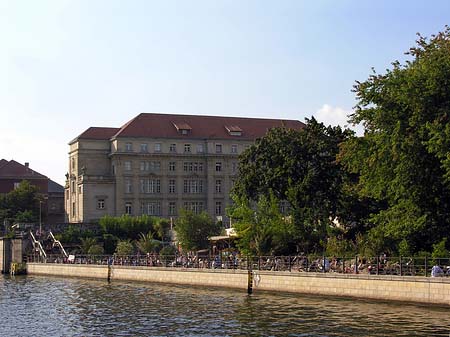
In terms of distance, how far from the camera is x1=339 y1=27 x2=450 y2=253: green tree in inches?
1987

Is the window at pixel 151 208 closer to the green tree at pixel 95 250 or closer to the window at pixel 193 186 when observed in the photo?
the window at pixel 193 186

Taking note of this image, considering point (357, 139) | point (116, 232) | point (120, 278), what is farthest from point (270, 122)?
point (357, 139)

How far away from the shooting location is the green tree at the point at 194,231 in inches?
3487

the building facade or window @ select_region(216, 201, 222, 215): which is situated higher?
the building facade

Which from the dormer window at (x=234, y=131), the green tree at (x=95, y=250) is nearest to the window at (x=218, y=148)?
the dormer window at (x=234, y=131)

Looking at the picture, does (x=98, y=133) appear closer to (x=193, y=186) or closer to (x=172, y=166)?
(x=172, y=166)

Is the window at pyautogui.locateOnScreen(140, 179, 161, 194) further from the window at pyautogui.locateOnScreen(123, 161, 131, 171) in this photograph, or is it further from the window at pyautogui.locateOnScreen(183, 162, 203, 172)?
the window at pyautogui.locateOnScreen(183, 162, 203, 172)

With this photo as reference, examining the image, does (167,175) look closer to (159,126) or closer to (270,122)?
(159,126)

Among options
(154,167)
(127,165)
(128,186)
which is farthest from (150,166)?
(128,186)

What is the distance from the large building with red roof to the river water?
97.3 meters

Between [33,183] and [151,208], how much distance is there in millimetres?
28255

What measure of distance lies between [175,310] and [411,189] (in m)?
15.1

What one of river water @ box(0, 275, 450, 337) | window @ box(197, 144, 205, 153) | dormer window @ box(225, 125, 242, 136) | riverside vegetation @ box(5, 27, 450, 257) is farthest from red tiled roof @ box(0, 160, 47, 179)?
river water @ box(0, 275, 450, 337)

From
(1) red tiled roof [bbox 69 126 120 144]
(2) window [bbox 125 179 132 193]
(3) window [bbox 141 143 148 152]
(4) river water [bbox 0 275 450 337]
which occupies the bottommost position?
(4) river water [bbox 0 275 450 337]
